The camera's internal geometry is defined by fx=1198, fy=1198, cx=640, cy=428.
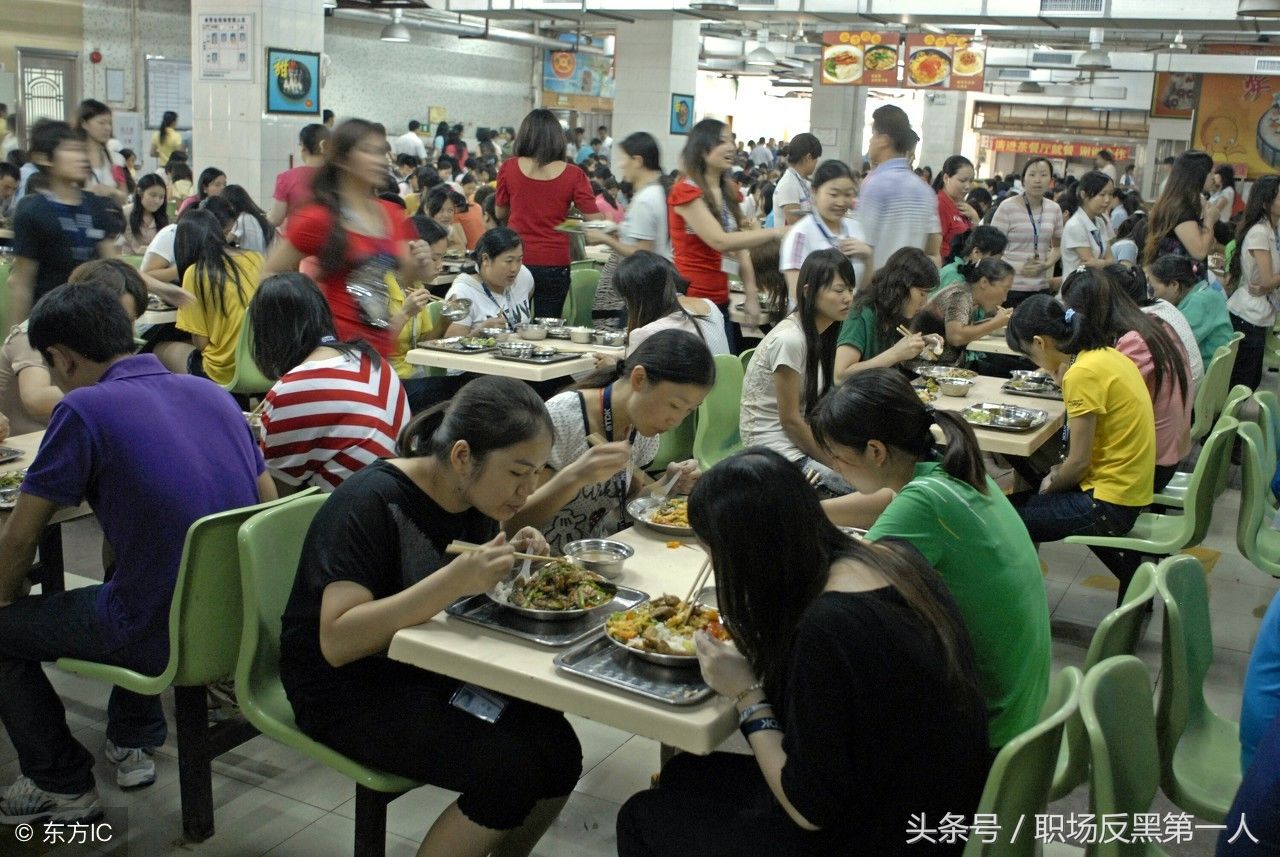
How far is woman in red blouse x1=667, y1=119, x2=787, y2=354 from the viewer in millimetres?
5391

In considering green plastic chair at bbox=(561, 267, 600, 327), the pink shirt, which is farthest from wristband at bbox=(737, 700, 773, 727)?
green plastic chair at bbox=(561, 267, 600, 327)

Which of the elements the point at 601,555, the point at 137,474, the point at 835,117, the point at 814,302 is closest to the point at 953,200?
the point at 814,302

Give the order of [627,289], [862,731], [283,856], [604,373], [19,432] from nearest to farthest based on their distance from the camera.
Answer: [862,731] → [283,856] → [604,373] → [19,432] → [627,289]

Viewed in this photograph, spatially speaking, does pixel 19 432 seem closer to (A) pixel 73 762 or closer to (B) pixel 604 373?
(A) pixel 73 762

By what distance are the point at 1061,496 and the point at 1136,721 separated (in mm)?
2189

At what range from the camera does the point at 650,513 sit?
2.88m

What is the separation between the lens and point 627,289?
4.33m

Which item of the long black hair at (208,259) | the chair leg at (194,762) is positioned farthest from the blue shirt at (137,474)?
the long black hair at (208,259)

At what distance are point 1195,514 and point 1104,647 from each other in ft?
5.84

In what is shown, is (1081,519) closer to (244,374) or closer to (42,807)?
(42,807)

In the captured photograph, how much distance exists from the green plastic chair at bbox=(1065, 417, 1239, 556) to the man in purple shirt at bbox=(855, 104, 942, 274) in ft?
6.57

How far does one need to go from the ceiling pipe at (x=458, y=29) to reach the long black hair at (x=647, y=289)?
12.4 metres

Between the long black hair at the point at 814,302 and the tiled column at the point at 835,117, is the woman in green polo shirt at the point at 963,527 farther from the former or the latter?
the tiled column at the point at 835,117

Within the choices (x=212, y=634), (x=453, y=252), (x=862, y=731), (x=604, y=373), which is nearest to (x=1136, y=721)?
(x=862, y=731)
